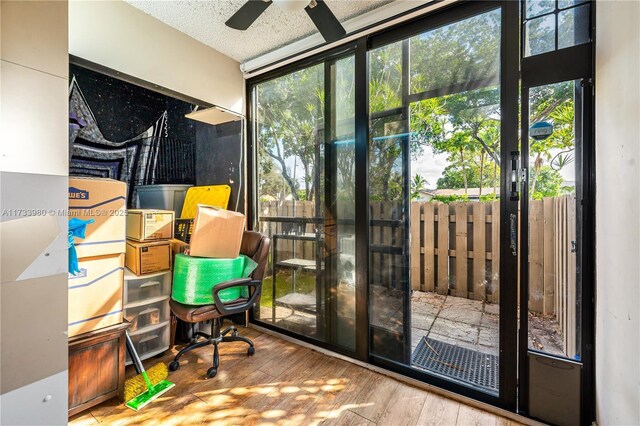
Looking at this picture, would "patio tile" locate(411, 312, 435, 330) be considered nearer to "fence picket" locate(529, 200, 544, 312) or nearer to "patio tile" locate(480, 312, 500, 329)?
"patio tile" locate(480, 312, 500, 329)

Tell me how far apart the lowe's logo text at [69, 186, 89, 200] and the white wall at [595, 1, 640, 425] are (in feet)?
8.86

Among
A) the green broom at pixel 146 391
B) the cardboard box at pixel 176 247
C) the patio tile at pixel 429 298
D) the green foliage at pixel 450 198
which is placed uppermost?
the green foliage at pixel 450 198

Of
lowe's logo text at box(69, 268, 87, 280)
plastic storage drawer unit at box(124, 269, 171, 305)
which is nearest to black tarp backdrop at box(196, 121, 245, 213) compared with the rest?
plastic storage drawer unit at box(124, 269, 171, 305)

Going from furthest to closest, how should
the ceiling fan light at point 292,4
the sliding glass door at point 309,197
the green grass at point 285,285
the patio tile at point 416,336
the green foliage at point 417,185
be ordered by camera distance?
1. the green grass at point 285,285
2. the sliding glass door at point 309,197
3. the patio tile at point 416,336
4. the green foliage at point 417,185
5. the ceiling fan light at point 292,4

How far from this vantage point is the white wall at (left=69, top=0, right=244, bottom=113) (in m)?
1.85

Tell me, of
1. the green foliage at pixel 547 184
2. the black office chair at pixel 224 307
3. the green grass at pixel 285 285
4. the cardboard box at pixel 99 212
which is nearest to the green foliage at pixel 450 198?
the green foliage at pixel 547 184

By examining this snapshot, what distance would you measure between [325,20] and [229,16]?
36.8 inches

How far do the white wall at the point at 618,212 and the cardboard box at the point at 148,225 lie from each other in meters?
2.88

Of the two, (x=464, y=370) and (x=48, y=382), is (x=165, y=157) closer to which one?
(x=48, y=382)

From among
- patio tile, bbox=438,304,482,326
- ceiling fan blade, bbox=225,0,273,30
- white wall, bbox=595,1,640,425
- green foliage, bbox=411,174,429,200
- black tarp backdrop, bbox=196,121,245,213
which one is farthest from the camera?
black tarp backdrop, bbox=196,121,245,213

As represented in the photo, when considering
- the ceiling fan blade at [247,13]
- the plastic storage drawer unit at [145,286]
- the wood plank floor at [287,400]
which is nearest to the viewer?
the ceiling fan blade at [247,13]

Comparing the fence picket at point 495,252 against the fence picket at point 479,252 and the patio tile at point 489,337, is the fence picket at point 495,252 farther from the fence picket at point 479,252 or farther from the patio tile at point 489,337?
the patio tile at point 489,337

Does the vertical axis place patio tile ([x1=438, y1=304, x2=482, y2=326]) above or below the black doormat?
above

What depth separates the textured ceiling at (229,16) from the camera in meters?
2.00
